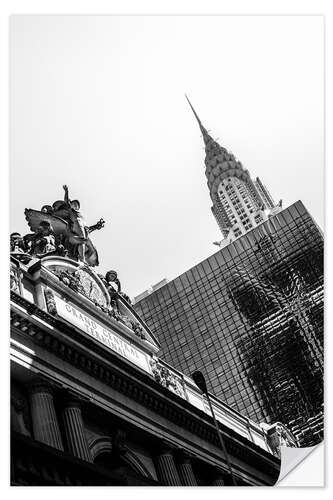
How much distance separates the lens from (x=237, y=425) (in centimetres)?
2359

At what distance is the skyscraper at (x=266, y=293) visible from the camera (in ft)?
61.9

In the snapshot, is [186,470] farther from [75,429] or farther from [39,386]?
[39,386]

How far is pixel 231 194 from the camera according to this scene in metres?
23.8

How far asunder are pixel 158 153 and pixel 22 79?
9.12 ft

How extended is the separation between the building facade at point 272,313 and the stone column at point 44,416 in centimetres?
505

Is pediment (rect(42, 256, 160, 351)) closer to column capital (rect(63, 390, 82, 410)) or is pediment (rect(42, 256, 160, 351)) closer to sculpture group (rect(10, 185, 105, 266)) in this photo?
sculpture group (rect(10, 185, 105, 266))

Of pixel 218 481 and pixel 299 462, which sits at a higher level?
pixel 218 481

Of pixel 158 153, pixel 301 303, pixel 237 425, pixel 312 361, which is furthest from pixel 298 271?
pixel 158 153

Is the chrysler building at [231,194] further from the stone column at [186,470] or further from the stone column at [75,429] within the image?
the stone column at [75,429]

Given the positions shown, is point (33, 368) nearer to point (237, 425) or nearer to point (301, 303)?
point (301, 303)

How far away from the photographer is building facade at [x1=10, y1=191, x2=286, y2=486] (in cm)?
1406

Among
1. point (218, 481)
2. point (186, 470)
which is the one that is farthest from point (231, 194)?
point (186, 470)

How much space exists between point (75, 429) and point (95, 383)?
1.76 metres

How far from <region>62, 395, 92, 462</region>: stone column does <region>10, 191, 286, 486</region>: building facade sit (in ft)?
0.06
